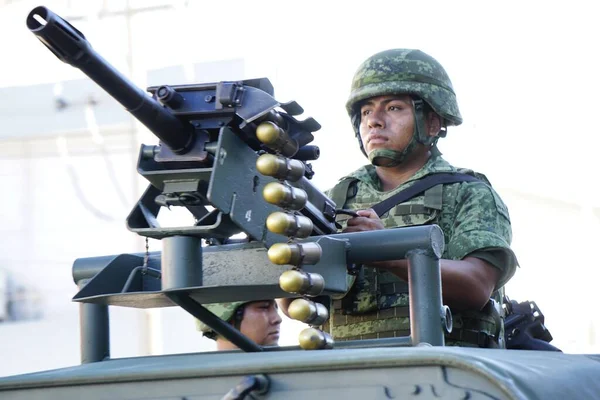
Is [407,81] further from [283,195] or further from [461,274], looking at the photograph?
[283,195]

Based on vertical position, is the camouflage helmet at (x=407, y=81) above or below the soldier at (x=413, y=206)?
above

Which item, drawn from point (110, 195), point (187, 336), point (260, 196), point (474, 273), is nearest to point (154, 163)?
point (260, 196)

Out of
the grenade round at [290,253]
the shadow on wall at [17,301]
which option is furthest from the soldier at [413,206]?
the shadow on wall at [17,301]

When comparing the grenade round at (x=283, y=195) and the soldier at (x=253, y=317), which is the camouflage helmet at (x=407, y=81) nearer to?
the soldier at (x=253, y=317)

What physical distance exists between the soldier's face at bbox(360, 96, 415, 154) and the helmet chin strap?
16mm

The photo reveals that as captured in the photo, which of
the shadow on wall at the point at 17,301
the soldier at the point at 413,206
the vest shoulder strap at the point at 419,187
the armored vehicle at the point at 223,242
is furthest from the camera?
the shadow on wall at the point at 17,301

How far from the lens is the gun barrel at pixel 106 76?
312 cm

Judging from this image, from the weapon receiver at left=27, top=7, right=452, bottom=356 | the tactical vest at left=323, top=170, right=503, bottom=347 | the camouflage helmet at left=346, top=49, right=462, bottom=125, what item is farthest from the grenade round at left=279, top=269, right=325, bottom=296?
the camouflage helmet at left=346, top=49, right=462, bottom=125

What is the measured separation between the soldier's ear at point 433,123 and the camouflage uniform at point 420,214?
2cm

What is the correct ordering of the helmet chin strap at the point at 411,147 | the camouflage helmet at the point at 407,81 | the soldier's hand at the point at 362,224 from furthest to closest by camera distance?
1. the camouflage helmet at the point at 407,81
2. the helmet chin strap at the point at 411,147
3. the soldier's hand at the point at 362,224

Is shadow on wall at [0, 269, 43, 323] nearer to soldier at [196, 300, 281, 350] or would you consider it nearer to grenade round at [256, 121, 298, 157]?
soldier at [196, 300, 281, 350]

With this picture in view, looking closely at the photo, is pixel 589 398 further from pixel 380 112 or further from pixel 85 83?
pixel 85 83

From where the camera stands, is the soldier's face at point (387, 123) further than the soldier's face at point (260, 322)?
No

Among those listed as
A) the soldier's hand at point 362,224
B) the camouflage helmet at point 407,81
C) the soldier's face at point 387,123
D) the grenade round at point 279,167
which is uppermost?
the camouflage helmet at point 407,81
